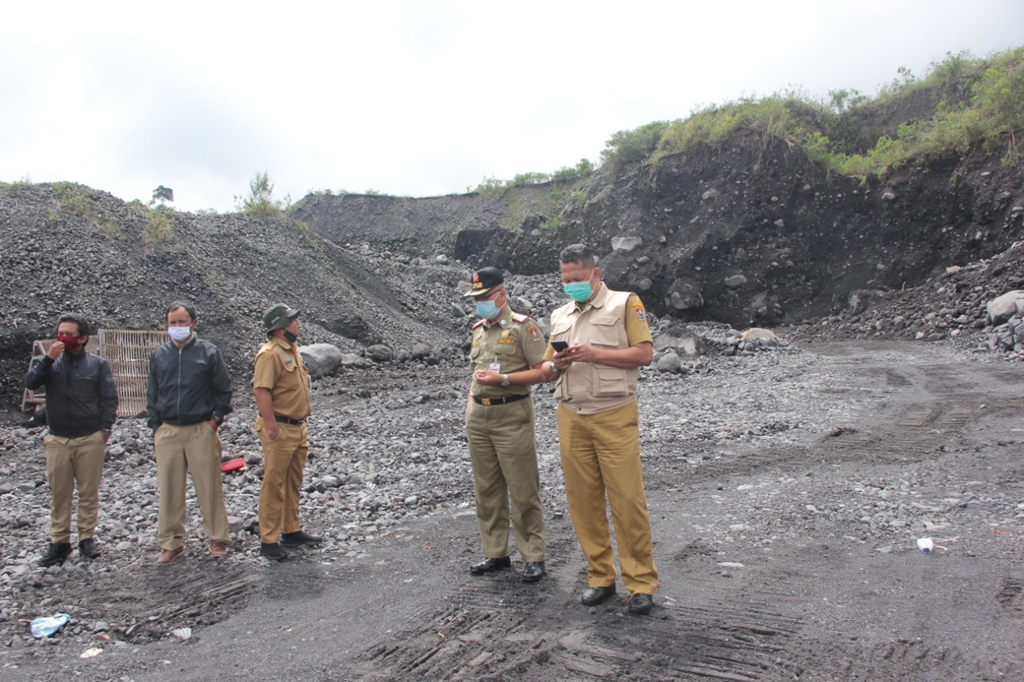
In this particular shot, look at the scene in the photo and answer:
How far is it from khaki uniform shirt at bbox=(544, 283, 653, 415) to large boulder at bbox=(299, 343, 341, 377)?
10335mm

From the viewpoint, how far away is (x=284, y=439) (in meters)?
4.89

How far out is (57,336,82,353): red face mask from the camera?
16.2ft

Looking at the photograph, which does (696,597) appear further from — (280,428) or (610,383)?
(280,428)

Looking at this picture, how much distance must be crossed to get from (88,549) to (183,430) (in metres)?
1.14

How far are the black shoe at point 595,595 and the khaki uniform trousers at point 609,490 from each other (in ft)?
0.09

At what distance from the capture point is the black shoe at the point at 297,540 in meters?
5.09

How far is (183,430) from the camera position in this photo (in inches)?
193

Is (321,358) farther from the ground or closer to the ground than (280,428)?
farther from the ground

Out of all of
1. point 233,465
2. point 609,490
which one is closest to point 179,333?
point 233,465

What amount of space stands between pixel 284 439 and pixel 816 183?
65.9 feet

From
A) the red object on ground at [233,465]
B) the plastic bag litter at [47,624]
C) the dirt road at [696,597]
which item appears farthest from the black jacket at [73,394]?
the red object on ground at [233,465]

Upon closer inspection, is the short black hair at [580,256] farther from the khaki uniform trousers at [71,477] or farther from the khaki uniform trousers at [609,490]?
the khaki uniform trousers at [71,477]

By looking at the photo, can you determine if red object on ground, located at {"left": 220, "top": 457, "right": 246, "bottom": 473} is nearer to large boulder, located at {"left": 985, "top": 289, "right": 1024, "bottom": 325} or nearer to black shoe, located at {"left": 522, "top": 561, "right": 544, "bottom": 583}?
black shoe, located at {"left": 522, "top": 561, "right": 544, "bottom": 583}

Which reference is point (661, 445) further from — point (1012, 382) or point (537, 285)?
point (537, 285)
